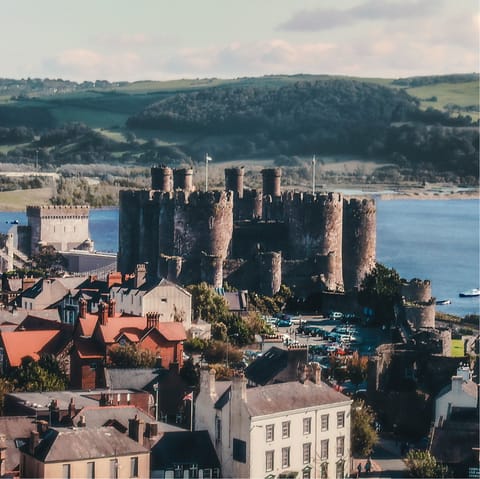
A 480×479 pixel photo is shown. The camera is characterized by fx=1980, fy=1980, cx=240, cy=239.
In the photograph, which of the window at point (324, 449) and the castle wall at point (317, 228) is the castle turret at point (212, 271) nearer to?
the castle wall at point (317, 228)

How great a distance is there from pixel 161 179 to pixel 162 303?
15.0 m

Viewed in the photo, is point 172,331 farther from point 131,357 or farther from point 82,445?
point 82,445

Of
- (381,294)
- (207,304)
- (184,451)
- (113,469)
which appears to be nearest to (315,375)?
(184,451)

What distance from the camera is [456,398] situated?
137ft

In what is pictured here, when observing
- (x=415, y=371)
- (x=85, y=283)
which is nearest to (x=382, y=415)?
(x=415, y=371)

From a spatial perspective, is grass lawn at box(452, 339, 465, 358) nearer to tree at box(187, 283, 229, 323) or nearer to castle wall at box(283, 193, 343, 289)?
tree at box(187, 283, 229, 323)

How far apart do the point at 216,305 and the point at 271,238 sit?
387 inches

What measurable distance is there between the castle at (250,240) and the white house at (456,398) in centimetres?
1983

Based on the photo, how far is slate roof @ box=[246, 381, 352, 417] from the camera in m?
36.8

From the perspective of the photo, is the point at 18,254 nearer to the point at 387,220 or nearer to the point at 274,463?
the point at 274,463

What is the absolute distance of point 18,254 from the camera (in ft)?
271

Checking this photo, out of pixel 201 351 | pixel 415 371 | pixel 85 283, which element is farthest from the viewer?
pixel 85 283

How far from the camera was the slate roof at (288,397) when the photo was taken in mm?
36781

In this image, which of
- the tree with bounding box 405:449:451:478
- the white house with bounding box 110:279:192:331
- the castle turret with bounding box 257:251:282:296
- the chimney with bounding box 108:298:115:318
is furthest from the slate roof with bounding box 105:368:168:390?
the castle turret with bounding box 257:251:282:296
